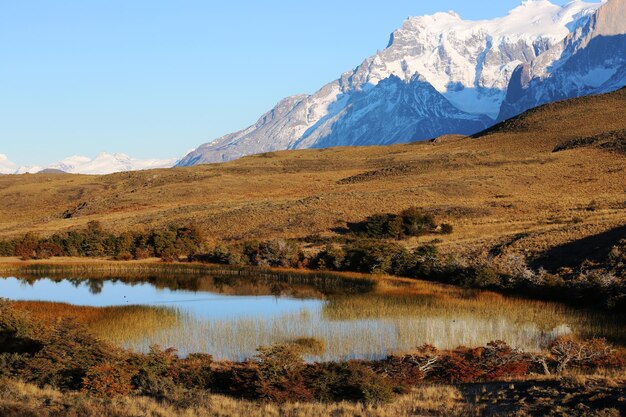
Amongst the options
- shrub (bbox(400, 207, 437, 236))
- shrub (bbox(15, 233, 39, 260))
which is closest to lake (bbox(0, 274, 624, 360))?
shrub (bbox(15, 233, 39, 260))

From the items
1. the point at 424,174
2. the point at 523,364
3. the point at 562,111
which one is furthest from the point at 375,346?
the point at 562,111

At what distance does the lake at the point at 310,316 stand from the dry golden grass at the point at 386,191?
54.7 ft

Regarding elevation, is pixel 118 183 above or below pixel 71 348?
above

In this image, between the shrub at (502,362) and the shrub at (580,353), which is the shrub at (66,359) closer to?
the shrub at (502,362)

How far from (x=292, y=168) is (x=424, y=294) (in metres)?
115

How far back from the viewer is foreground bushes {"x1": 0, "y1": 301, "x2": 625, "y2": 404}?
21.9m

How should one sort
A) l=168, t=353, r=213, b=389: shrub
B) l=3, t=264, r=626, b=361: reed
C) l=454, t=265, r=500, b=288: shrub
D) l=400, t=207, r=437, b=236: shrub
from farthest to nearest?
l=400, t=207, r=437, b=236: shrub, l=454, t=265, r=500, b=288: shrub, l=3, t=264, r=626, b=361: reed, l=168, t=353, r=213, b=389: shrub

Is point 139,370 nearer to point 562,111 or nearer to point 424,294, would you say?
point 424,294

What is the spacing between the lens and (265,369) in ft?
74.5

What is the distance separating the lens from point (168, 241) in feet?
222

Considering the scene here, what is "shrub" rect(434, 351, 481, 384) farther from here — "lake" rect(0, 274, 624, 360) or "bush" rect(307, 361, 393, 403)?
"lake" rect(0, 274, 624, 360)

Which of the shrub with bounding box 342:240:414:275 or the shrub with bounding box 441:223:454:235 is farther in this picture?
the shrub with bounding box 441:223:454:235

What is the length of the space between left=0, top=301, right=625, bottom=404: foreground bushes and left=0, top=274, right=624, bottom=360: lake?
3064mm

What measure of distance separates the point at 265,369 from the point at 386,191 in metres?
74.9
